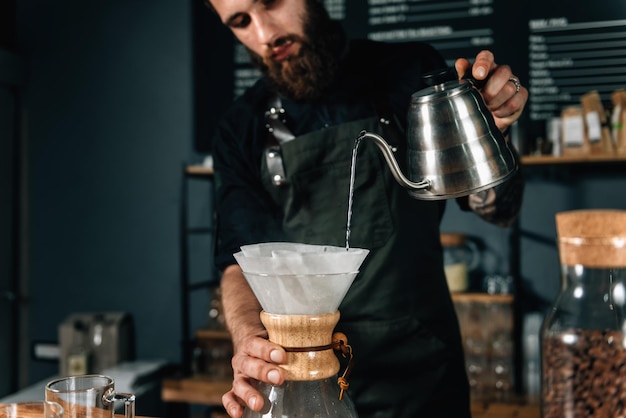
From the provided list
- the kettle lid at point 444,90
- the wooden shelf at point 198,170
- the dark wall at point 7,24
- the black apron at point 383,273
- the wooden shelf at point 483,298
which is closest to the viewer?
the kettle lid at point 444,90

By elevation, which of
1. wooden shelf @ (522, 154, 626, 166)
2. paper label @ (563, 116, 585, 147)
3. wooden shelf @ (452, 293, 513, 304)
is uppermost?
paper label @ (563, 116, 585, 147)

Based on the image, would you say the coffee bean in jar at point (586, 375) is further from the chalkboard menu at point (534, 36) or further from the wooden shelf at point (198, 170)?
the wooden shelf at point (198, 170)

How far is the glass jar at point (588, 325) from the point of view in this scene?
0.83 meters

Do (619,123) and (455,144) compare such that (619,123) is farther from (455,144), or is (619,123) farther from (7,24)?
(7,24)

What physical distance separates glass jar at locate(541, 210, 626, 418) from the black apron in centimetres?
62

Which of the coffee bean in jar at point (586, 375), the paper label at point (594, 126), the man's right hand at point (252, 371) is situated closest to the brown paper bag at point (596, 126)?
the paper label at point (594, 126)

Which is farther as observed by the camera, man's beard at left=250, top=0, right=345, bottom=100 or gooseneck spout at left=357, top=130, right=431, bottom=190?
man's beard at left=250, top=0, right=345, bottom=100

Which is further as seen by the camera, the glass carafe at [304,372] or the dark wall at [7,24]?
the dark wall at [7,24]

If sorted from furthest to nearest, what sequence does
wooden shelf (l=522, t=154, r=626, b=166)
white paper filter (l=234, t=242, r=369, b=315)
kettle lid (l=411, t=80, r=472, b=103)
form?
wooden shelf (l=522, t=154, r=626, b=166), kettle lid (l=411, t=80, r=472, b=103), white paper filter (l=234, t=242, r=369, b=315)

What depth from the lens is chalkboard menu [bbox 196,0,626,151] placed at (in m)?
2.79

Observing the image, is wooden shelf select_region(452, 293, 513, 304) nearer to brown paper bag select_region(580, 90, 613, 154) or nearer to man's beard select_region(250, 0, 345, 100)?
brown paper bag select_region(580, 90, 613, 154)

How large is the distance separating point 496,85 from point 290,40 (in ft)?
2.25

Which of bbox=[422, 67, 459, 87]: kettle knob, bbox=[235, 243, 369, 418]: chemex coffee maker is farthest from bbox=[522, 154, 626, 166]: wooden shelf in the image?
bbox=[235, 243, 369, 418]: chemex coffee maker

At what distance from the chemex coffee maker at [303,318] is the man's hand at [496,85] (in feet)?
1.27
